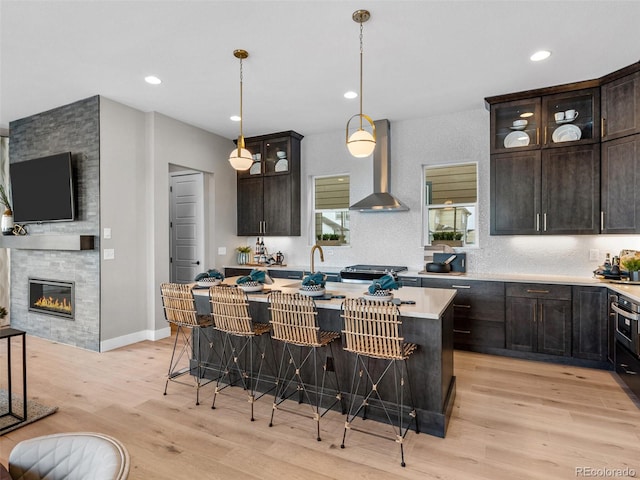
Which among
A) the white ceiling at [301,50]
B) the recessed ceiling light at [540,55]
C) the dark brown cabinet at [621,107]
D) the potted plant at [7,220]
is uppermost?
the white ceiling at [301,50]

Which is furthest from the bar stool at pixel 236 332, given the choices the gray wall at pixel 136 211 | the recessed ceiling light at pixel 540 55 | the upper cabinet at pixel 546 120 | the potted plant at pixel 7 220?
the potted plant at pixel 7 220

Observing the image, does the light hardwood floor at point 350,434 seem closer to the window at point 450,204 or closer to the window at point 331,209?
the window at point 450,204

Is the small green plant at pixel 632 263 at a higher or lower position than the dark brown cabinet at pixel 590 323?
higher

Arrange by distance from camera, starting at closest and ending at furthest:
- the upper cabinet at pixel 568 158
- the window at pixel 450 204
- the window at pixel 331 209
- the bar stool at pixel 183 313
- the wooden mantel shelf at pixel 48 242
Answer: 1. the bar stool at pixel 183 313
2. the upper cabinet at pixel 568 158
3. the wooden mantel shelf at pixel 48 242
4. the window at pixel 450 204
5. the window at pixel 331 209

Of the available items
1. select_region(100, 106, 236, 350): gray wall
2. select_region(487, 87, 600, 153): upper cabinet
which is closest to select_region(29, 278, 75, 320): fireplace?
select_region(100, 106, 236, 350): gray wall

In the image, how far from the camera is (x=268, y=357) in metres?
3.19

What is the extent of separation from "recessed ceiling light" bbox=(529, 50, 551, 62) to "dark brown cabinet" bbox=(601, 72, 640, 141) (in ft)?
3.31

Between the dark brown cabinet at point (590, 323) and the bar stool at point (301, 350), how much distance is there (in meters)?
2.77

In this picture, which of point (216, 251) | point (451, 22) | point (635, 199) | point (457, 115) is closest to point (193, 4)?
point (451, 22)

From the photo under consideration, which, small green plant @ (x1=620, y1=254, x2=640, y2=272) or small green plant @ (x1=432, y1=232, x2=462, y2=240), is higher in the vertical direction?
small green plant @ (x1=432, y1=232, x2=462, y2=240)

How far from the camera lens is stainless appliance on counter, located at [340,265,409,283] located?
465cm

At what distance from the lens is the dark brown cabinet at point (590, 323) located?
12.1ft

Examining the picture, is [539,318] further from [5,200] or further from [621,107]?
[5,200]

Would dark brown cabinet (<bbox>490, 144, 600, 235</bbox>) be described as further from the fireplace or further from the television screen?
the fireplace
